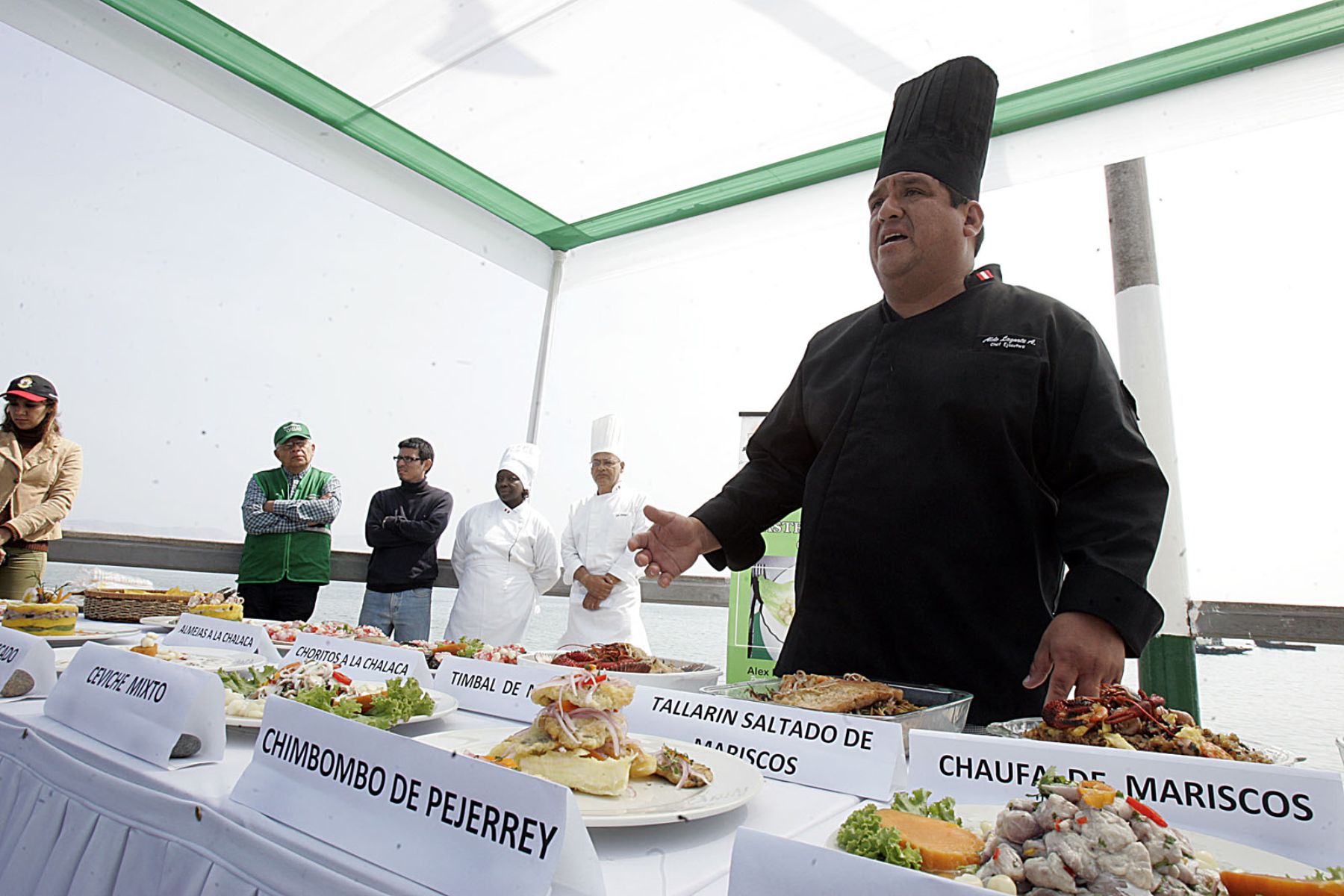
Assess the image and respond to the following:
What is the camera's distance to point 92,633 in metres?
1.87

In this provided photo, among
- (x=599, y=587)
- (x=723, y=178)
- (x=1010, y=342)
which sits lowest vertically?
(x=599, y=587)

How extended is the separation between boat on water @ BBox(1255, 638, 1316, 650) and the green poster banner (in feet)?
6.35

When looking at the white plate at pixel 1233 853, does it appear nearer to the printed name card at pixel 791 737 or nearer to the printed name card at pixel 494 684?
the printed name card at pixel 791 737

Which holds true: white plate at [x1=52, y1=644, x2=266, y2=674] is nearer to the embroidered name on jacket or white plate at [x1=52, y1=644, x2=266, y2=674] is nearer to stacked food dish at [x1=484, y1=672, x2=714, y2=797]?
stacked food dish at [x1=484, y1=672, x2=714, y2=797]

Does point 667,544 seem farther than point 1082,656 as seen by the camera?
Yes

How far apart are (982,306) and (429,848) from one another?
4.48 feet

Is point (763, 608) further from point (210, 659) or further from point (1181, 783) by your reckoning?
point (1181, 783)

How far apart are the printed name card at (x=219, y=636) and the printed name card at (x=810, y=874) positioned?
1534mm

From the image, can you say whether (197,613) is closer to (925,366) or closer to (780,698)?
(780,698)

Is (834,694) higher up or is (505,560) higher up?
(505,560)

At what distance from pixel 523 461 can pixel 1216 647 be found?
3.82 metres

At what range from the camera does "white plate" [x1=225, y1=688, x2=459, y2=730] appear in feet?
3.20

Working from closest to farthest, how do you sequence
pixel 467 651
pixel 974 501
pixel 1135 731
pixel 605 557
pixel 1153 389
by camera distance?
1. pixel 1135 731
2. pixel 974 501
3. pixel 467 651
4. pixel 1153 389
5. pixel 605 557

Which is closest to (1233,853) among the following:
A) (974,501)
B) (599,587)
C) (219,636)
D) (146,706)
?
(974,501)
